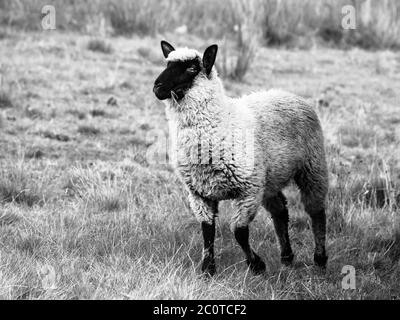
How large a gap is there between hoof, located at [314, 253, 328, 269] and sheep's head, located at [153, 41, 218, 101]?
1440mm

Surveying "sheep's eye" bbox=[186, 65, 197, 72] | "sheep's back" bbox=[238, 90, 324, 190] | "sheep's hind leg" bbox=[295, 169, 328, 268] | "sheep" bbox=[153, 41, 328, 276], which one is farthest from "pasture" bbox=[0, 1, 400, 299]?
"sheep's eye" bbox=[186, 65, 197, 72]

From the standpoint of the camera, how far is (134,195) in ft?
17.1

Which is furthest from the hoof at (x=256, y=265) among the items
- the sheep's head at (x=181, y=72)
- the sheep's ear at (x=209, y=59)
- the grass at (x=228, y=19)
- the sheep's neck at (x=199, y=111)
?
the grass at (x=228, y=19)

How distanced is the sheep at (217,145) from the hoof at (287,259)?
313 mm

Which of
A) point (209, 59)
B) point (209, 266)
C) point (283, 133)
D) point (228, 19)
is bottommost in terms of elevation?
point (209, 266)

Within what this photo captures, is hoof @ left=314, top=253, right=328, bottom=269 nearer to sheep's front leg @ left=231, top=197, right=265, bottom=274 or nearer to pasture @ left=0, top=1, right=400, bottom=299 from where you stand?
pasture @ left=0, top=1, right=400, bottom=299

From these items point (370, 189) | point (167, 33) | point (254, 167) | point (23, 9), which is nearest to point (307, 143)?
point (254, 167)

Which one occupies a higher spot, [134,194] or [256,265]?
[134,194]

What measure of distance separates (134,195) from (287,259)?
4.85 feet

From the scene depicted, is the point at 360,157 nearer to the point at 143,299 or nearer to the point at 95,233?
the point at 95,233

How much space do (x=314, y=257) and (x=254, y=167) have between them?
894 mm

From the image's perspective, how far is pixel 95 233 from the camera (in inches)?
170

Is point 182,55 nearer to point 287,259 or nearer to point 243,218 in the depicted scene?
point 243,218

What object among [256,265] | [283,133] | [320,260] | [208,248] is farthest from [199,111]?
[320,260]
